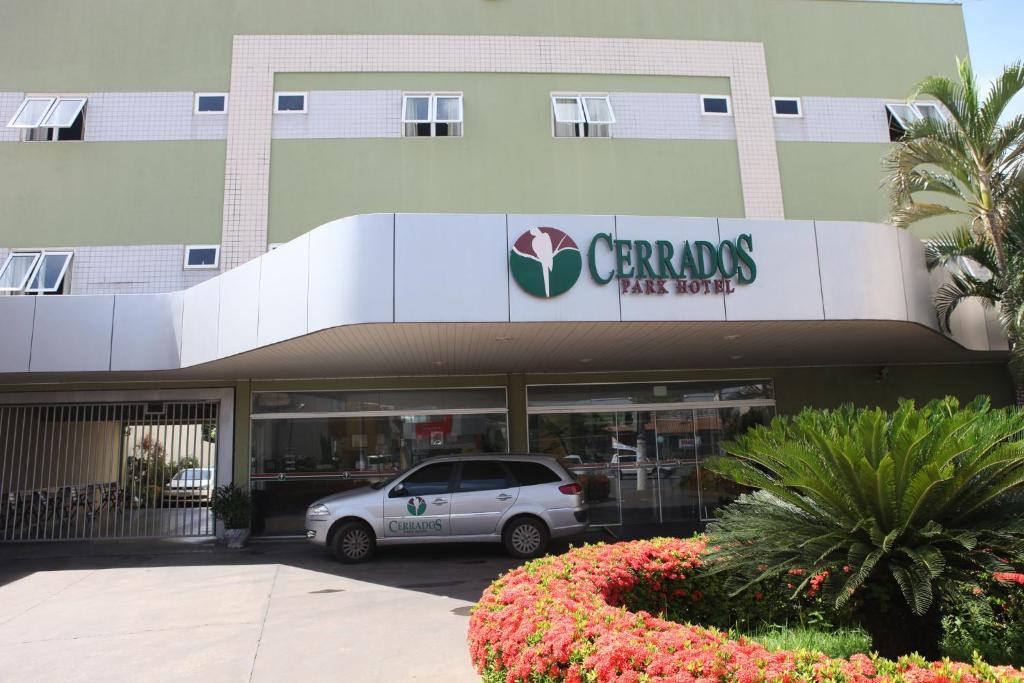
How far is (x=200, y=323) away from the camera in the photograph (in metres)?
11.6

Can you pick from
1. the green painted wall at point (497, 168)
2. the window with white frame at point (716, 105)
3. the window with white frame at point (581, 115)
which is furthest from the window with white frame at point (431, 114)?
the window with white frame at point (716, 105)

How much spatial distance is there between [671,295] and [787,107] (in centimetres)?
885

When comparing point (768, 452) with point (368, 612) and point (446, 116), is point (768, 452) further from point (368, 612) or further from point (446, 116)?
point (446, 116)

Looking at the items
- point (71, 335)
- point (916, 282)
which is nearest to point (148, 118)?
point (71, 335)

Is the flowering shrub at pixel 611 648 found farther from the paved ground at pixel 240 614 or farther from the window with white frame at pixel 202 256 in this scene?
the window with white frame at pixel 202 256

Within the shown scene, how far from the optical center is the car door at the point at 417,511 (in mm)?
11297

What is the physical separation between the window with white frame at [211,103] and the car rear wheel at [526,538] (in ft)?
34.7

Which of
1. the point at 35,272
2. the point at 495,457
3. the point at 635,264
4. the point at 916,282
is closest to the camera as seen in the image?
the point at 635,264

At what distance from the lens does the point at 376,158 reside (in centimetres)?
1485

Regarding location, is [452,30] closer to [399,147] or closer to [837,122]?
[399,147]

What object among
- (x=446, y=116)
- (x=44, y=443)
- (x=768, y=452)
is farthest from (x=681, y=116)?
(x=44, y=443)

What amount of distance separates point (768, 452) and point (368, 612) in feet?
16.8

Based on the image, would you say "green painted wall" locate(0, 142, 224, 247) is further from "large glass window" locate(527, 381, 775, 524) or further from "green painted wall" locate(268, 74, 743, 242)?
"large glass window" locate(527, 381, 775, 524)

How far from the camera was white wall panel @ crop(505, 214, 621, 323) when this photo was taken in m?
9.21
